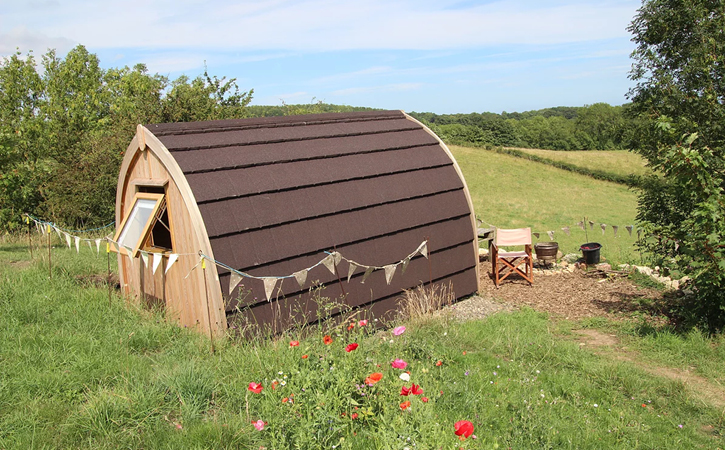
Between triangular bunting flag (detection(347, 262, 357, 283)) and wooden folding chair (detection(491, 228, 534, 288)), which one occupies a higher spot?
triangular bunting flag (detection(347, 262, 357, 283))

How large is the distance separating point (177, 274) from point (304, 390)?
3.33 m

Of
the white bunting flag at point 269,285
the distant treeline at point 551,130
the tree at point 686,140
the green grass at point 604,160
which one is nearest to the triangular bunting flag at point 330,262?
the white bunting flag at point 269,285

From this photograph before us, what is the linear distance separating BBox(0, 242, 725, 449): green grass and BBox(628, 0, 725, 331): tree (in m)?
1.72

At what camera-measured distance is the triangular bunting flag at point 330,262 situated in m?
5.91

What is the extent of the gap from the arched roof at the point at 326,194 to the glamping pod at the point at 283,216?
0.06 feet

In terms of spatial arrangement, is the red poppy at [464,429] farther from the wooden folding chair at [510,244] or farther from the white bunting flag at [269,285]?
the wooden folding chair at [510,244]

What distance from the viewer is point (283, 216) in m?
6.17

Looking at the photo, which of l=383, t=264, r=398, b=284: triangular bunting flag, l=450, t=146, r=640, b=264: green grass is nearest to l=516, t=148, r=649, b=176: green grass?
l=450, t=146, r=640, b=264: green grass

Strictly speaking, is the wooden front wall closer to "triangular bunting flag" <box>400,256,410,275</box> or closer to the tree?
"triangular bunting flag" <box>400,256,410,275</box>

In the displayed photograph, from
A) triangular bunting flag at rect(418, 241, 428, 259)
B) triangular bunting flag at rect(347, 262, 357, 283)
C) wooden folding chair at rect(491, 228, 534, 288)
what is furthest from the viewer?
wooden folding chair at rect(491, 228, 534, 288)

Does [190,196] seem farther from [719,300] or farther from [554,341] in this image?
[719,300]

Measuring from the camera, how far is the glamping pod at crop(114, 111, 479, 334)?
18.8ft

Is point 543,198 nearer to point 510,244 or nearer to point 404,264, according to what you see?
point 510,244

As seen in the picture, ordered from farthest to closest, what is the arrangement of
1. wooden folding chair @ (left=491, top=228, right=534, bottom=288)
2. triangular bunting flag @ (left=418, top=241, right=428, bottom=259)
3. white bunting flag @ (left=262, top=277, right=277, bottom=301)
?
1. wooden folding chair @ (left=491, top=228, right=534, bottom=288)
2. triangular bunting flag @ (left=418, top=241, right=428, bottom=259)
3. white bunting flag @ (left=262, top=277, right=277, bottom=301)
